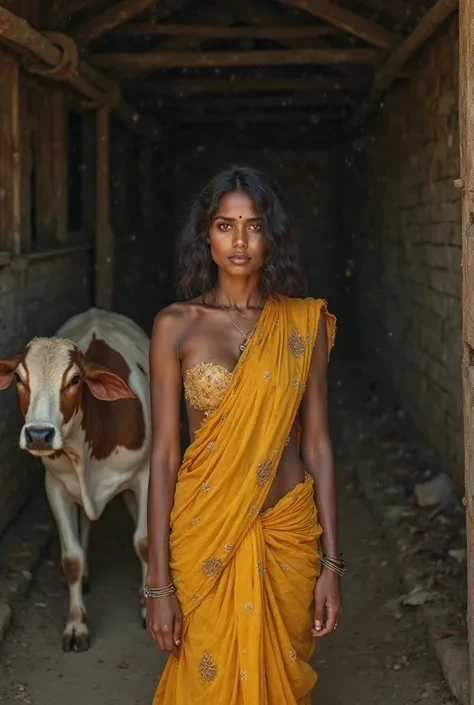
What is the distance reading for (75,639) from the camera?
15.8ft

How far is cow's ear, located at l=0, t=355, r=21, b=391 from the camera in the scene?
182 inches

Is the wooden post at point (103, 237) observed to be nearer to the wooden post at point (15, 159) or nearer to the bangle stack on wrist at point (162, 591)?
the wooden post at point (15, 159)

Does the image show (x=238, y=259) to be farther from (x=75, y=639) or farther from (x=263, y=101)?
(x=263, y=101)

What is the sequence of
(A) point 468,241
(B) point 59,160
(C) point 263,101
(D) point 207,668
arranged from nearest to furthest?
(D) point 207,668 < (A) point 468,241 < (B) point 59,160 < (C) point 263,101

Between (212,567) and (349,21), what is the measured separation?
18.0 feet

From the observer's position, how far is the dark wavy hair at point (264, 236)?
3.07 m

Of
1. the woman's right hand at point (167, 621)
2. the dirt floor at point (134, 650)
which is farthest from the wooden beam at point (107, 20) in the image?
the woman's right hand at point (167, 621)

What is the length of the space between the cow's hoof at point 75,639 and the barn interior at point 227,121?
118cm

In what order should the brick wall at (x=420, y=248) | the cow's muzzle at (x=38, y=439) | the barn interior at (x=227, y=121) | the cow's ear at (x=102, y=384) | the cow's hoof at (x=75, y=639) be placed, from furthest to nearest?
1. the brick wall at (x=420, y=248)
2. the barn interior at (x=227, y=121)
3. the cow's hoof at (x=75, y=639)
4. the cow's ear at (x=102, y=384)
5. the cow's muzzle at (x=38, y=439)

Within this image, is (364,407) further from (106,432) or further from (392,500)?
(106,432)

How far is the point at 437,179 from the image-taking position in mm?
7215

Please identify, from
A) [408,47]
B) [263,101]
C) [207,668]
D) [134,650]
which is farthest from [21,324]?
[263,101]

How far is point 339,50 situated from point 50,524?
438 centimetres

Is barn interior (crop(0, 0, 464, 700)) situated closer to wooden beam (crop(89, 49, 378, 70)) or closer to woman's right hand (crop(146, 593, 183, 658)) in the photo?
wooden beam (crop(89, 49, 378, 70))
